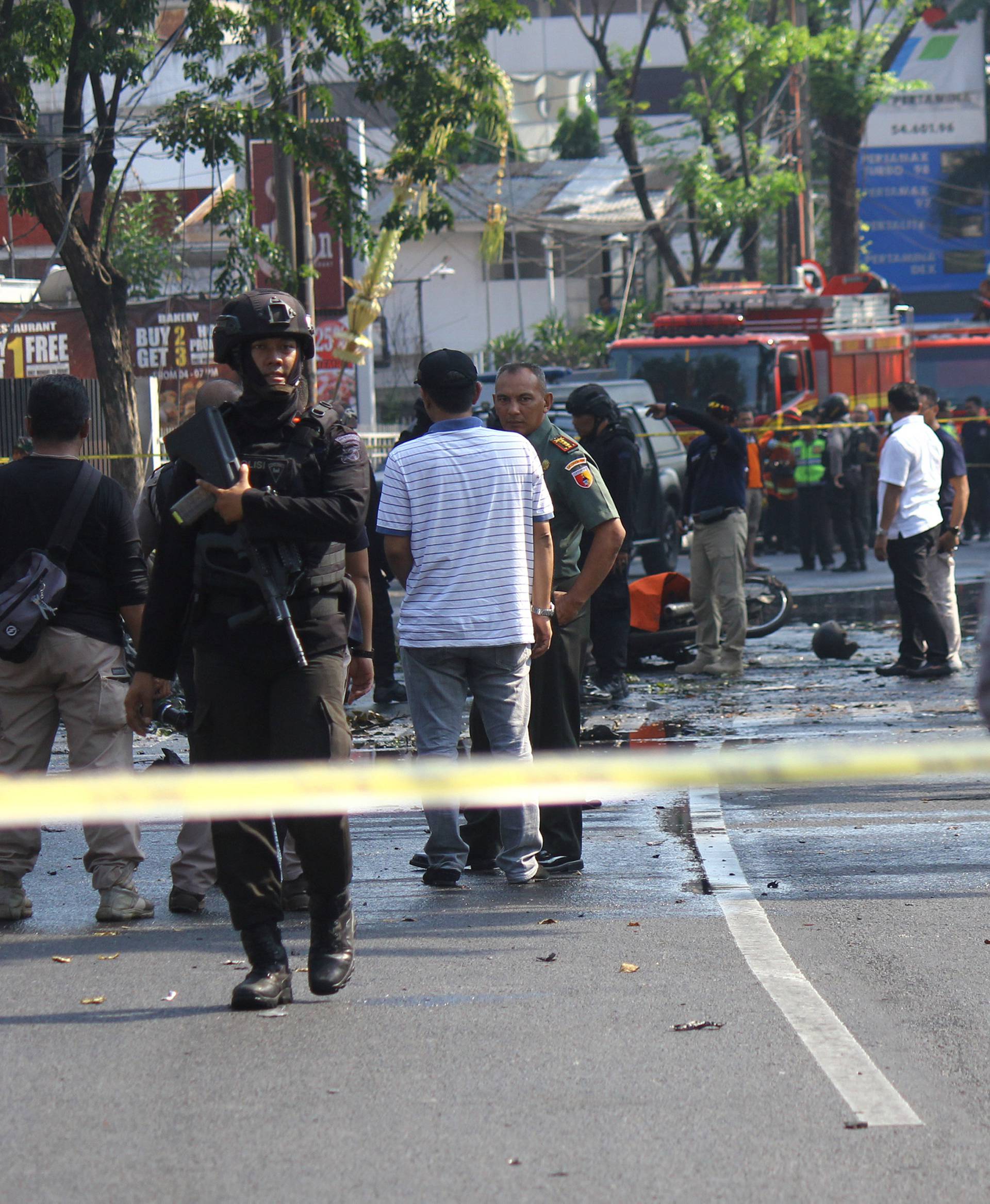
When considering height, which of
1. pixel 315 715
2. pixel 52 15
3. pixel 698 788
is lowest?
pixel 698 788

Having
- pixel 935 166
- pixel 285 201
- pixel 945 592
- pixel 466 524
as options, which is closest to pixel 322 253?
pixel 285 201

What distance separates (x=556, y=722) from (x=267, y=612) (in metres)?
2.38

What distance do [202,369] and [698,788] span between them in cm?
1826

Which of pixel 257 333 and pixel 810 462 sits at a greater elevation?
pixel 257 333

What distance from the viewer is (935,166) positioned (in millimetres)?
49375

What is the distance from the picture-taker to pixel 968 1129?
396 cm

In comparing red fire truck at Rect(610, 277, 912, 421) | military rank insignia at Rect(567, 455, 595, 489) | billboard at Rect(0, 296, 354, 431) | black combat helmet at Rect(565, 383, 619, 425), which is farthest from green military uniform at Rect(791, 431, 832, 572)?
military rank insignia at Rect(567, 455, 595, 489)

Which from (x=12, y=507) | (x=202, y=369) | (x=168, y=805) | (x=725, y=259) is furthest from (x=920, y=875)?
(x=725, y=259)

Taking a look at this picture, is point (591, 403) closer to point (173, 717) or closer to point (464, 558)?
point (464, 558)

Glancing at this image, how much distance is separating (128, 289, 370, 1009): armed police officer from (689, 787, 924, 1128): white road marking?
1.26m

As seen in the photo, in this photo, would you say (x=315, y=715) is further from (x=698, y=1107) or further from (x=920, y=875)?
(x=920, y=875)

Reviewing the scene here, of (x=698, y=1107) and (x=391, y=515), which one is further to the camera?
(x=391, y=515)

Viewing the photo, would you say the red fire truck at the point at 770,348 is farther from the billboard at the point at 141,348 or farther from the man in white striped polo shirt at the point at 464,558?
the man in white striped polo shirt at the point at 464,558

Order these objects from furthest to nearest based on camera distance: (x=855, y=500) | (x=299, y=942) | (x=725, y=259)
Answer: (x=725, y=259) < (x=855, y=500) < (x=299, y=942)
